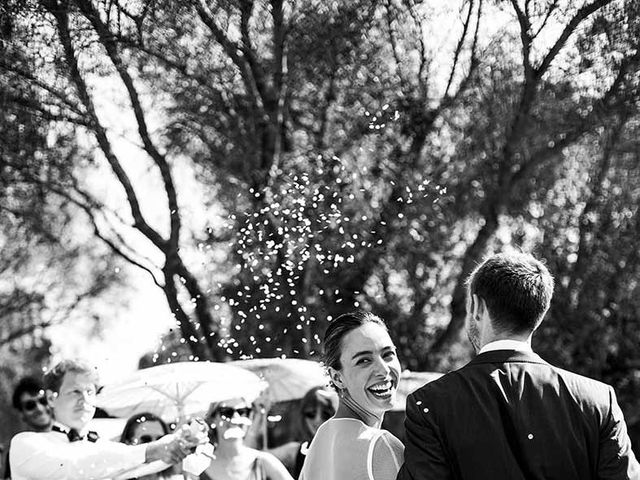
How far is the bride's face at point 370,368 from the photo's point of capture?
3.16 m

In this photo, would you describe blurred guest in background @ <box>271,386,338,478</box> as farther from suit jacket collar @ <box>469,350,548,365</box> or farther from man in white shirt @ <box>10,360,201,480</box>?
suit jacket collar @ <box>469,350,548,365</box>

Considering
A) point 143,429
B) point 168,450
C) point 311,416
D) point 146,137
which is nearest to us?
point 168,450

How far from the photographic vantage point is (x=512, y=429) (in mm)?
2781

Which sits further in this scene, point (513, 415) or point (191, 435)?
point (191, 435)

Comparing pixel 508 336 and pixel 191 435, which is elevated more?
pixel 508 336

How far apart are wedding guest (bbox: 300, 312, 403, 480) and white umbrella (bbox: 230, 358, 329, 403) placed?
4.52m

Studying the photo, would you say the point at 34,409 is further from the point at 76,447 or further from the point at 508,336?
the point at 508,336

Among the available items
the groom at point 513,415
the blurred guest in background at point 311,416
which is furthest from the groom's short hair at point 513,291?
the blurred guest in background at point 311,416

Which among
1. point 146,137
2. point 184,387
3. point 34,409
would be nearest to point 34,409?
point 34,409

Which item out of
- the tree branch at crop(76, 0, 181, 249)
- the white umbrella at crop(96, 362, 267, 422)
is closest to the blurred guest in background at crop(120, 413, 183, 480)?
the white umbrella at crop(96, 362, 267, 422)

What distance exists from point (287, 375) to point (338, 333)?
4.63 metres

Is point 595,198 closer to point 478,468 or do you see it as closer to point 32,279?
point 478,468

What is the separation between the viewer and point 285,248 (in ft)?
28.6

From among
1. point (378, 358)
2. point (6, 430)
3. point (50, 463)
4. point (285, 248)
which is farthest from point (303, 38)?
point (6, 430)
